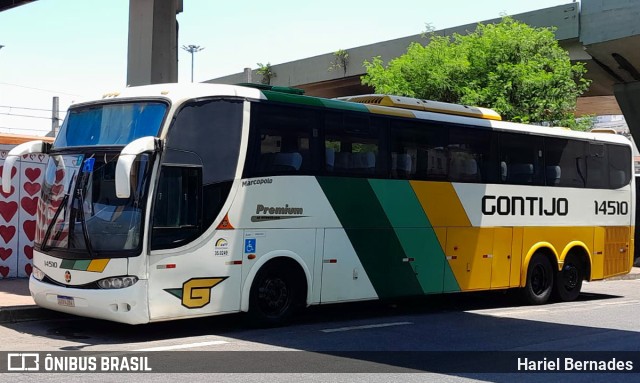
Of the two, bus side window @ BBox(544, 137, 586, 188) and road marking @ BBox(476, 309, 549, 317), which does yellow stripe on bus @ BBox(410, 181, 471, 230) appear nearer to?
road marking @ BBox(476, 309, 549, 317)

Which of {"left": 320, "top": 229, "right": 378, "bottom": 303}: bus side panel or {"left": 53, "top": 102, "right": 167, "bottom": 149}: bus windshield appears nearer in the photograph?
{"left": 53, "top": 102, "right": 167, "bottom": 149}: bus windshield

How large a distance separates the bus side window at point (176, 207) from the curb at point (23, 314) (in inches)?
107

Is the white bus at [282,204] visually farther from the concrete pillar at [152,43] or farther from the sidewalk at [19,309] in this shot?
the concrete pillar at [152,43]

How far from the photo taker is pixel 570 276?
17.4 metres

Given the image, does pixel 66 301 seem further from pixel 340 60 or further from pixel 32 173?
pixel 340 60

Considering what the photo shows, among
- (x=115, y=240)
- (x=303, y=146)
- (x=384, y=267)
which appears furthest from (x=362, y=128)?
(x=115, y=240)

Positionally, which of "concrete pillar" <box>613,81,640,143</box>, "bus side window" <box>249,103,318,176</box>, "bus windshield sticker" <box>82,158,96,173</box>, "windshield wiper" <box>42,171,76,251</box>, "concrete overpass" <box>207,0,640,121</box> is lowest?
"windshield wiper" <box>42,171,76,251</box>

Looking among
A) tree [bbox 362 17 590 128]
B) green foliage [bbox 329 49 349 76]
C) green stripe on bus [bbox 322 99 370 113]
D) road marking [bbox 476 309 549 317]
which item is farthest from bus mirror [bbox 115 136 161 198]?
green foliage [bbox 329 49 349 76]

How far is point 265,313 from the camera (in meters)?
12.0

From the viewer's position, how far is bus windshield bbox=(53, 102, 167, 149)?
35.9 feet

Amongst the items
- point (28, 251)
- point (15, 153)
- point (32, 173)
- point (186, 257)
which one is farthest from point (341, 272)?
point (32, 173)

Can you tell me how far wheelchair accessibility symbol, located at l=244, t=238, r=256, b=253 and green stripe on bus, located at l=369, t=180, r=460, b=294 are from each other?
103 inches

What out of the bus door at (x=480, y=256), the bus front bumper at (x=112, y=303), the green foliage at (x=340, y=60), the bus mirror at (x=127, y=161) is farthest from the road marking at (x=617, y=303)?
the green foliage at (x=340, y=60)

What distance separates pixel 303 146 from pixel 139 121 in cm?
257
